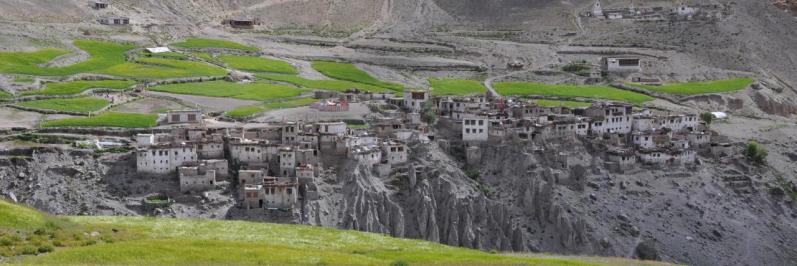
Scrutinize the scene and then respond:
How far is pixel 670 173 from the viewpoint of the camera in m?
78.3

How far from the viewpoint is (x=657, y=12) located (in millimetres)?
142375

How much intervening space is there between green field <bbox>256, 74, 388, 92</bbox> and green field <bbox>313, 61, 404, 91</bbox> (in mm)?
1667

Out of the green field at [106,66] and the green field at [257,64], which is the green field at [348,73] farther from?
the green field at [106,66]

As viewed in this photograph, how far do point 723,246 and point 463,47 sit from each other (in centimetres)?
6345

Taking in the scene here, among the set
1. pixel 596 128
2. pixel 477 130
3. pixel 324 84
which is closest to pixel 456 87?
pixel 324 84

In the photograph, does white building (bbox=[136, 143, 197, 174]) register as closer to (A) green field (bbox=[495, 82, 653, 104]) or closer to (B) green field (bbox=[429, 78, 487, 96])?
(B) green field (bbox=[429, 78, 487, 96])

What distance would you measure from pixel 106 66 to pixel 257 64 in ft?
52.2

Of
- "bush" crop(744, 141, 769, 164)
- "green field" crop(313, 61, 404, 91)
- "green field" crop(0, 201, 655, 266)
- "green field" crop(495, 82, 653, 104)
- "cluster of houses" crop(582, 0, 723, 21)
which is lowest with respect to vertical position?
"green field" crop(0, 201, 655, 266)

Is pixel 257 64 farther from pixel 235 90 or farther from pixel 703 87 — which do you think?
pixel 703 87

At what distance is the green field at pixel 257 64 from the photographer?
11244 cm

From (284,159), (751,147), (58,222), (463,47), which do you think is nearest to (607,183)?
(751,147)

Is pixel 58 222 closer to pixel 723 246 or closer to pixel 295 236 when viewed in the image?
pixel 295 236

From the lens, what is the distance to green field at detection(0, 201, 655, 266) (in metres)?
45.4

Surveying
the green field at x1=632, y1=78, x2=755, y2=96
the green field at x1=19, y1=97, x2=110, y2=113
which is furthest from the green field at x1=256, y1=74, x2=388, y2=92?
the green field at x1=632, y1=78, x2=755, y2=96
